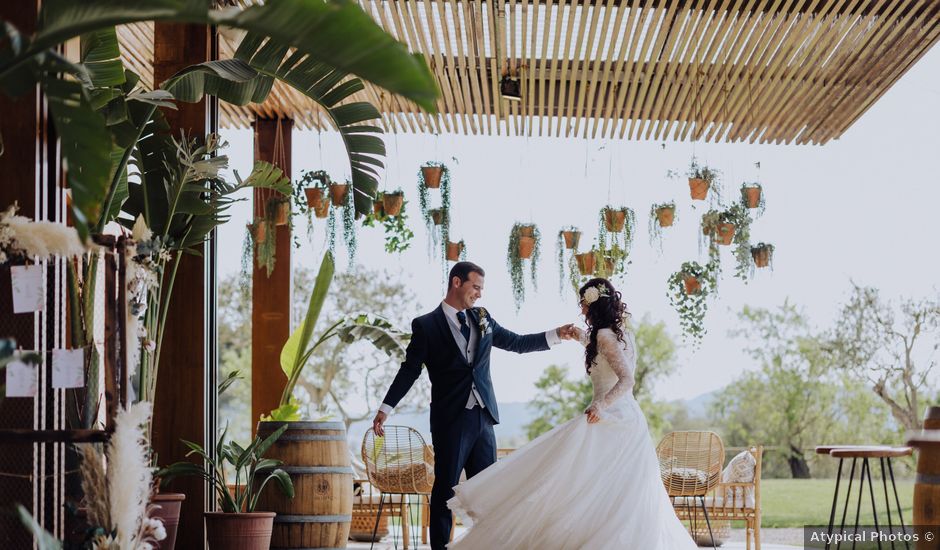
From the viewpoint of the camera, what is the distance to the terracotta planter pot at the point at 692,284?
8.45m

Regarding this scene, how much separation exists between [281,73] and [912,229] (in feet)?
61.9

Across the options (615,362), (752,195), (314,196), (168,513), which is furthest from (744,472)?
(168,513)

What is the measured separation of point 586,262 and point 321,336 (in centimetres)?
224

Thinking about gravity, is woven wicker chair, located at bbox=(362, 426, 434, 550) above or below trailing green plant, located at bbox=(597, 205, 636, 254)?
below

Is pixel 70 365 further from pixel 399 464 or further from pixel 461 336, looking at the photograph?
pixel 399 464

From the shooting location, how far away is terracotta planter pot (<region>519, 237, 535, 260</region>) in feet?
27.1

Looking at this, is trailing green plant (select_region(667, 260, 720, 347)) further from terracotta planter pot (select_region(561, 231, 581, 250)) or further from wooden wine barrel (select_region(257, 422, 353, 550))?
wooden wine barrel (select_region(257, 422, 353, 550))

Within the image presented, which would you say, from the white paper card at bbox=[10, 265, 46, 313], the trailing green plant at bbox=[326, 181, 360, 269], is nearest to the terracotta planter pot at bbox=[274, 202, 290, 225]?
the trailing green plant at bbox=[326, 181, 360, 269]

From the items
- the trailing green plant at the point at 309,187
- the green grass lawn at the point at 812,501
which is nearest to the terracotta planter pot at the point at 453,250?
the trailing green plant at the point at 309,187

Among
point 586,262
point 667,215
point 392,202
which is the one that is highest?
point 392,202

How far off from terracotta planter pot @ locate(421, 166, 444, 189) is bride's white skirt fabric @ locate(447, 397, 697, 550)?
274cm

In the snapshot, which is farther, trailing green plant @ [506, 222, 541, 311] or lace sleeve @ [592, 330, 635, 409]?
trailing green plant @ [506, 222, 541, 311]

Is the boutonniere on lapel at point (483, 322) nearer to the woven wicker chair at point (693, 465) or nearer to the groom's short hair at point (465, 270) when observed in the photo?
the groom's short hair at point (465, 270)

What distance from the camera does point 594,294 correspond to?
6324mm
